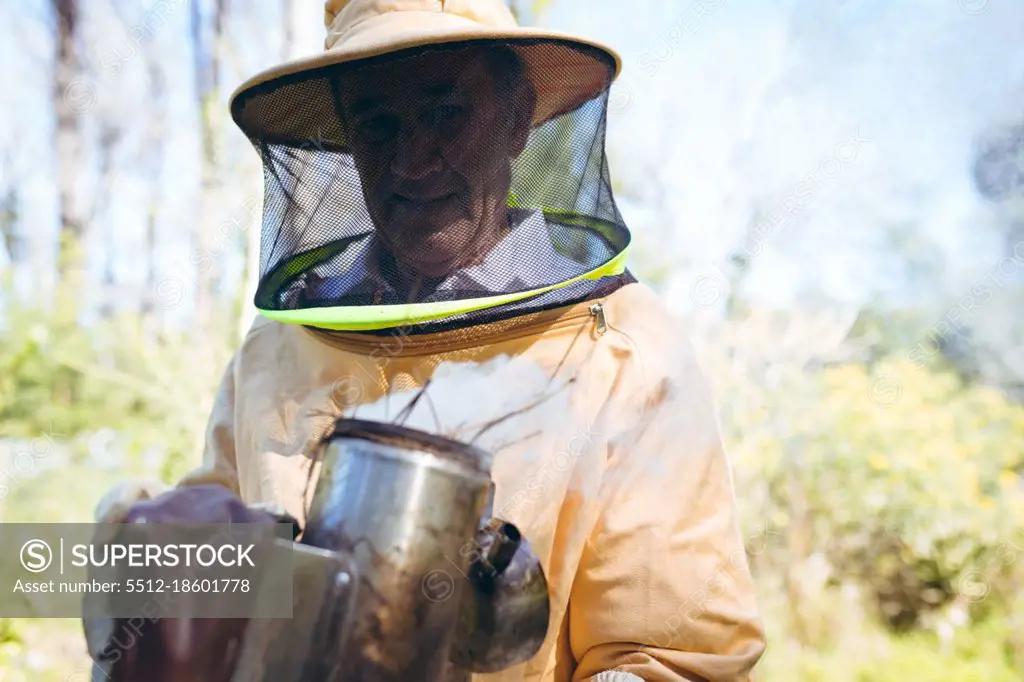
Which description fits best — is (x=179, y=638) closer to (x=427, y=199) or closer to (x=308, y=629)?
(x=308, y=629)

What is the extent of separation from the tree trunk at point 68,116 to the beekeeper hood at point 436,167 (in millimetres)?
6033

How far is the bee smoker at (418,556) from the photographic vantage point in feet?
3.89

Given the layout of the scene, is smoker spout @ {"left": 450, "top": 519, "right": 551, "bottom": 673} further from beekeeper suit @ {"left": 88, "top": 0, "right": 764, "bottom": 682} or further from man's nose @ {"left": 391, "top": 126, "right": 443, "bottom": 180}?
man's nose @ {"left": 391, "top": 126, "right": 443, "bottom": 180}

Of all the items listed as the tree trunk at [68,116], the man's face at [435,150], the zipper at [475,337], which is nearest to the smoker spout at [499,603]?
the zipper at [475,337]

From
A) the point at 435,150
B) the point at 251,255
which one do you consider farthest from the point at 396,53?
the point at 251,255

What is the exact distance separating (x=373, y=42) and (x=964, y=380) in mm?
4577

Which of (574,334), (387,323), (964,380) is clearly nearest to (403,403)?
(387,323)

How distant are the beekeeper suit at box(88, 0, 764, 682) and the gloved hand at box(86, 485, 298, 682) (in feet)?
0.36

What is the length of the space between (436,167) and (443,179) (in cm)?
3

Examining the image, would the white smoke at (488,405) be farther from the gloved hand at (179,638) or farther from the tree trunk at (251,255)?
the tree trunk at (251,255)

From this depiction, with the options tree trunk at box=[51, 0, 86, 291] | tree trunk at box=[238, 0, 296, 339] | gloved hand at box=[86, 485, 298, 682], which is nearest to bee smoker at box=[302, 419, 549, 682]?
gloved hand at box=[86, 485, 298, 682]

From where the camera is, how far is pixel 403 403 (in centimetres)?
143

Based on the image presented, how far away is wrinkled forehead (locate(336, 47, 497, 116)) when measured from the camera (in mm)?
1485

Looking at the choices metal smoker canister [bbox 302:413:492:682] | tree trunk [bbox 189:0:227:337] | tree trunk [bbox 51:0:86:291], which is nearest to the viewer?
metal smoker canister [bbox 302:413:492:682]
